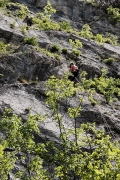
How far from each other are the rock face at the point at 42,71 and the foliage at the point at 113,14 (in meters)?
13.2

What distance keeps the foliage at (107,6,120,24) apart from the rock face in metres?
13.2

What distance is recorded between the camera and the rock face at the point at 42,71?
25625 mm

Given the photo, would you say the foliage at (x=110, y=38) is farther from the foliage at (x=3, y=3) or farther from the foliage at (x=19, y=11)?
the foliage at (x=3, y=3)

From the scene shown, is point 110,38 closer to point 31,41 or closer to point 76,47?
point 76,47

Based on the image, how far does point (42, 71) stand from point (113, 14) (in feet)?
93.9

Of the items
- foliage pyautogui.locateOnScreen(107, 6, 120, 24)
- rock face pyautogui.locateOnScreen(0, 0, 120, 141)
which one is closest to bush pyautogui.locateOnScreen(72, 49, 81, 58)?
rock face pyautogui.locateOnScreen(0, 0, 120, 141)

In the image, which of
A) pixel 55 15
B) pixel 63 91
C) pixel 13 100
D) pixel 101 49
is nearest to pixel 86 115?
→ pixel 13 100

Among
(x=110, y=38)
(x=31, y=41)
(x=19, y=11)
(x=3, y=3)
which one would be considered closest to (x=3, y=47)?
(x=31, y=41)

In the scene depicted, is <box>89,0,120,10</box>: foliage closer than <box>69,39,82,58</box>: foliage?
No

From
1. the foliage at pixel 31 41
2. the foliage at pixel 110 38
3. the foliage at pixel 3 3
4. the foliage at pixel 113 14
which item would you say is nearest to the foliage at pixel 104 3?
the foliage at pixel 113 14

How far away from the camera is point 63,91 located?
19406 mm

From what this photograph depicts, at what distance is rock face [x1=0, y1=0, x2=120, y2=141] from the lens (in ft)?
84.1

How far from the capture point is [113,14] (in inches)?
2173

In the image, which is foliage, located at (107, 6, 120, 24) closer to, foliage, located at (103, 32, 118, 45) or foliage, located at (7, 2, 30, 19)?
foliage, located at (103, 32, 118, 45)
